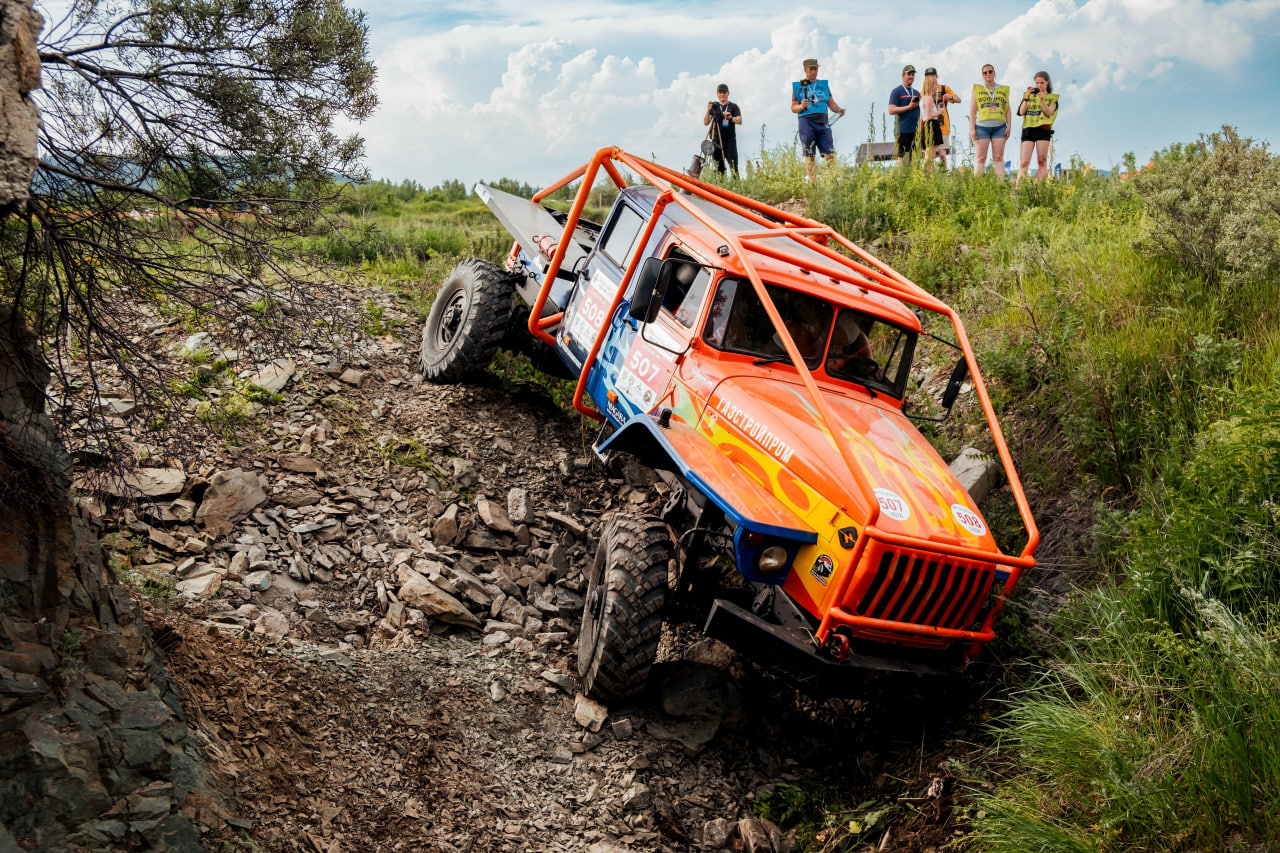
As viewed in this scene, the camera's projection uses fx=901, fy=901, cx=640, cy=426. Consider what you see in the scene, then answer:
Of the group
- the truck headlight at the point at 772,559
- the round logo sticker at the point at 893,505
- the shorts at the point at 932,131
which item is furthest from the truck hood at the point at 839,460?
the shorts at the point at 932,131

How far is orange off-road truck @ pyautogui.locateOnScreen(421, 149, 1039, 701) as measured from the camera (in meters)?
4.38

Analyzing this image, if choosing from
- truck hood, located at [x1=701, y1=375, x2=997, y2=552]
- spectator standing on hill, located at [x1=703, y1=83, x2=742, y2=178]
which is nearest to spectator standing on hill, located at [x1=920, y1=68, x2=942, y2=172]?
spectator standing on hill, located at [x1=703, y1=83, x2=742, y2=178]

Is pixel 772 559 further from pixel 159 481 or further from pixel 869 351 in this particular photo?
pixel 159 481

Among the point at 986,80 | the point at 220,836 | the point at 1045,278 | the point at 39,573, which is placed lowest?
the point at 220,836

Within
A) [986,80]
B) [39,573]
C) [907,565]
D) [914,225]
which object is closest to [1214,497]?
[907,565]

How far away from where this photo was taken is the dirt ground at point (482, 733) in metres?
3.99

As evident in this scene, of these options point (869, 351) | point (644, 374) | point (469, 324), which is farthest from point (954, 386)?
point (469, 324)

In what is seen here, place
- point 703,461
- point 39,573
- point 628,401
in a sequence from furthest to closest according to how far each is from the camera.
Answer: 1. point 628,401
2. point 703,461
3. point 39,573

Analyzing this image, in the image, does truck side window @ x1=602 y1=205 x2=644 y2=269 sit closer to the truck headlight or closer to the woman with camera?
the truck headlight

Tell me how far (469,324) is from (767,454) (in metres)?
3.60

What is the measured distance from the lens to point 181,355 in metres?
7.14

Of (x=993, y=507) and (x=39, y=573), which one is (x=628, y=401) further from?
(x=39, y=573)

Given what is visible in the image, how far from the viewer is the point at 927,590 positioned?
4422mm

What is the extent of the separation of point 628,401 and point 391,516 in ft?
6.08
